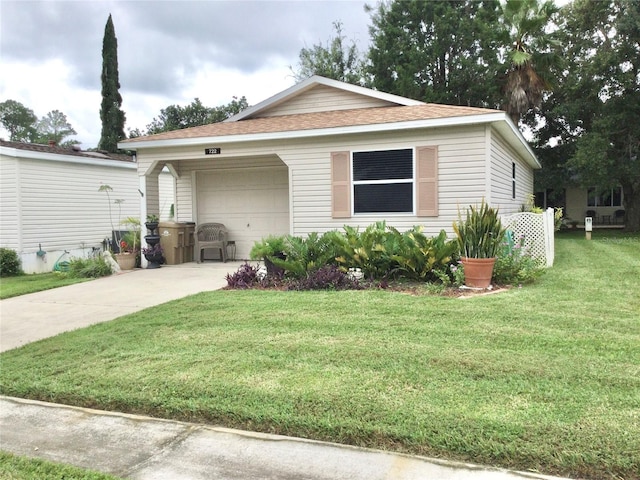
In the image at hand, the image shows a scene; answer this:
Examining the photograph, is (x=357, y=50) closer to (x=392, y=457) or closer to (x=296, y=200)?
(x=296, y=200)

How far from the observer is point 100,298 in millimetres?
7703

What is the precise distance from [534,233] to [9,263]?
12123mm

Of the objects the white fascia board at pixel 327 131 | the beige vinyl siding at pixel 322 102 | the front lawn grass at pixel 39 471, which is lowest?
the front lawn grass at pixel 39 471

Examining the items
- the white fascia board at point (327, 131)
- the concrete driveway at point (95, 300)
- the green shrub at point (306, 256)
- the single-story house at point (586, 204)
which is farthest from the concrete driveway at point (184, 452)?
the single-story house at point (586, 204)

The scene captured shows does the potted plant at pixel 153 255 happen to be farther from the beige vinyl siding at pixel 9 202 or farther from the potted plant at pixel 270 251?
the beige vinyl siding at pixel 9 202

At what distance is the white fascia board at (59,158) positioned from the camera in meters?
12.2

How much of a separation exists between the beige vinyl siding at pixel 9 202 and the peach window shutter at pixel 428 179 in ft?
33.1

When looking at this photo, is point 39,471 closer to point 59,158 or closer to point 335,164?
point 335,164

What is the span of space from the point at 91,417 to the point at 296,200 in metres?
7.18

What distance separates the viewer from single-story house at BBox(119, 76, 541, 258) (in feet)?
29.5

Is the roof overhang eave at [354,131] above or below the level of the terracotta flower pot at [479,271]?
above

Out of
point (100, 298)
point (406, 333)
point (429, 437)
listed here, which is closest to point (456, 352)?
point (406, 333)

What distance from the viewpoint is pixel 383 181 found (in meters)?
9.53

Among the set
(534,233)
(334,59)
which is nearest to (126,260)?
(534,233)
